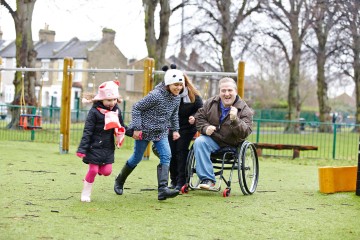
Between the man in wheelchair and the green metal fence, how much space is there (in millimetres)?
8250

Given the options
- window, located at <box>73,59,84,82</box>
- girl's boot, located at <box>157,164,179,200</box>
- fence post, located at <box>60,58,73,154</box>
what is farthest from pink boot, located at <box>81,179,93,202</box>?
window, located at <box>73,59,84,82</box>

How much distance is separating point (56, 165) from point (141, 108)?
13.5 ft

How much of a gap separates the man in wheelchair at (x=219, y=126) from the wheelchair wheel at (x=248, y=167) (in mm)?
160

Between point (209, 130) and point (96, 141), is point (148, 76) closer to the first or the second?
point (209, 130)

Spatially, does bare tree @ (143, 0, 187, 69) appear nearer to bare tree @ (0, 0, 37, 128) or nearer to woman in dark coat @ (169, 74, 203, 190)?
bare tree @ (0, 0, 37, 128)

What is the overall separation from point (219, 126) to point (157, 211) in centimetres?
202

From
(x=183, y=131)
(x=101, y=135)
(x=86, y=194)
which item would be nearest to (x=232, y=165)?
(x=183, y=131)

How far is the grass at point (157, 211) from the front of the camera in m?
5.51

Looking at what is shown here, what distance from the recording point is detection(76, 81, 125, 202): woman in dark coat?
7.26 m

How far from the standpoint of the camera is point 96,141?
24.0 ft

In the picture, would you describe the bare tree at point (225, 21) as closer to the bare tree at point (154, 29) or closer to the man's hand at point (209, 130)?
the bare tree at point (154, 29)

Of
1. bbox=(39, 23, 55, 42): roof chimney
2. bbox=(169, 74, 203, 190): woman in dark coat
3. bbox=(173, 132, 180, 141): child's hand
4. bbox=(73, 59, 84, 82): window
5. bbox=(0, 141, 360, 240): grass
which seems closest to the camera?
bbox=(0, 141, 360, 240): grass

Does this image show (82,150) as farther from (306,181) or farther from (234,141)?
(306,181)

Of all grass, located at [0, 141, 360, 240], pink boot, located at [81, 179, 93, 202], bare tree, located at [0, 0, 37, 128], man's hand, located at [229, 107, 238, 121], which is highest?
bare tree, located at [0, 0, 37, 128]
